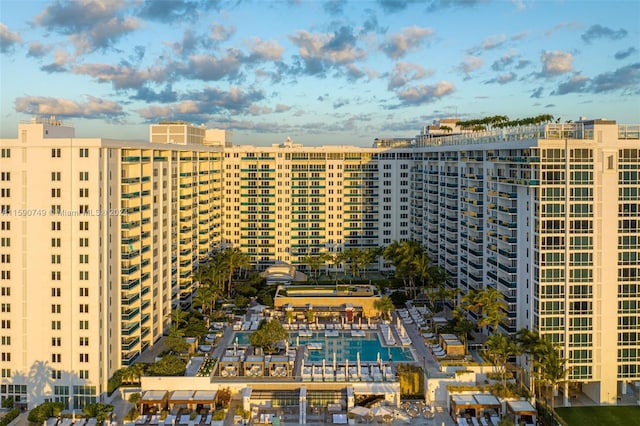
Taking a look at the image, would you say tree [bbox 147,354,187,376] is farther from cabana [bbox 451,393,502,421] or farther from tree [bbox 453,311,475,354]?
tree [bbox 453,311,475,354]

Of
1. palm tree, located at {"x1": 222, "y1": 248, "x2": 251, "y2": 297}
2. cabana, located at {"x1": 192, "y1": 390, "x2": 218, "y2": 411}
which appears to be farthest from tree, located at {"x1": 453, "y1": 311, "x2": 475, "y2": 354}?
palm tree, located at {"x1": 222, "y1": 248, "x2": 251, "y2": 297}

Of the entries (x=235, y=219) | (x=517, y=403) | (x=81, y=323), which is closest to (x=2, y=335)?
(x=81, y=323)

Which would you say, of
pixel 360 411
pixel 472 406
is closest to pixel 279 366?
pixel 360 411

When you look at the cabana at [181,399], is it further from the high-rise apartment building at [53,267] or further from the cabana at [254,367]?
the high-rise apartment building at [53,267]

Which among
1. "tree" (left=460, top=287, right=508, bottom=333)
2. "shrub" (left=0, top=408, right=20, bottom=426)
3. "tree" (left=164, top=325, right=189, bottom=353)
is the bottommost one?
"shrub" (left=0, top=408, right=20, bottom=426)

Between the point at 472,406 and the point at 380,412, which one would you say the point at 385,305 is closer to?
the point at 472,406

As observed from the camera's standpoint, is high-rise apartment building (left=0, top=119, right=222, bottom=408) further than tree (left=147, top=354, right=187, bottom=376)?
No
